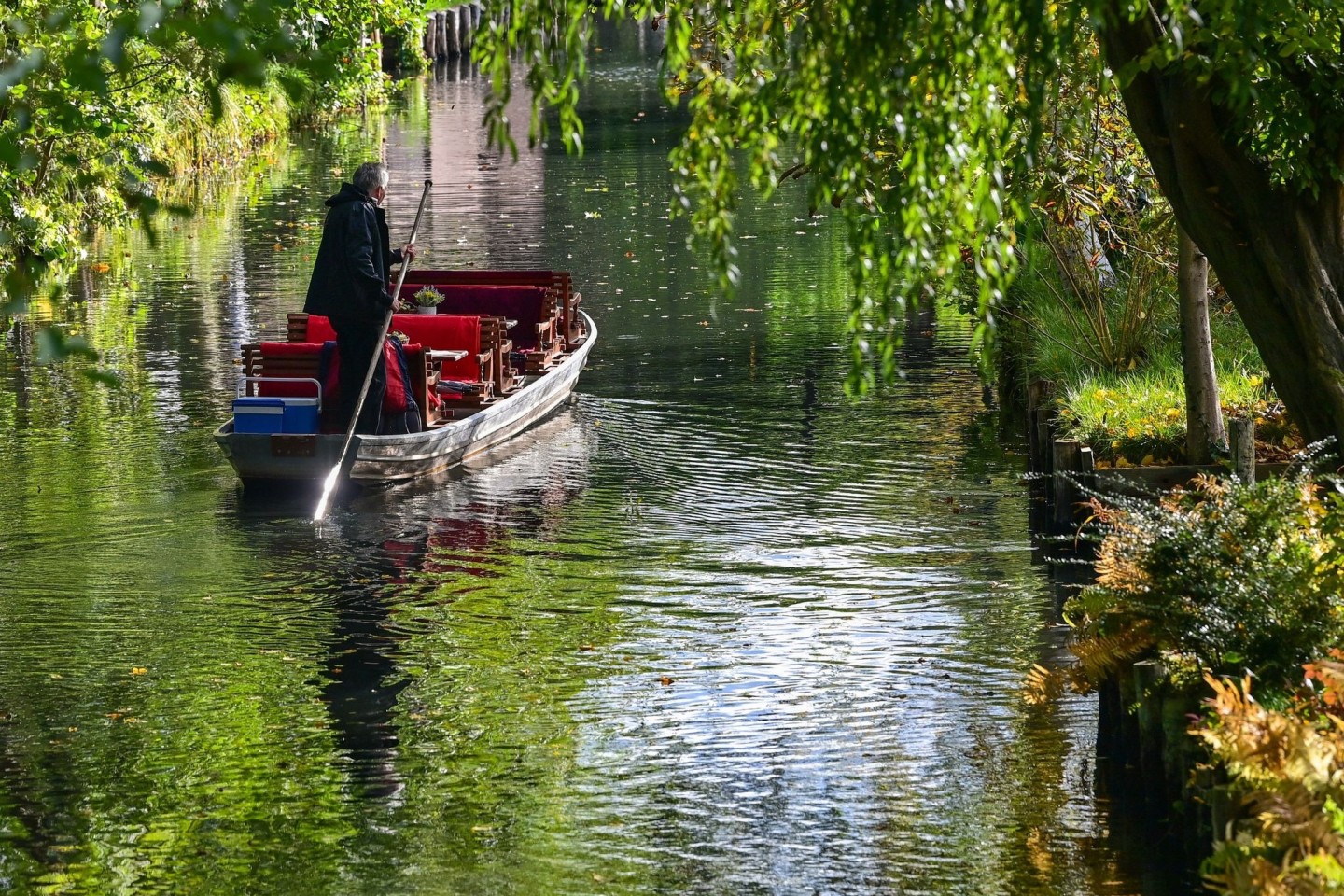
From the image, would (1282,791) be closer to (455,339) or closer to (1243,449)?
(1243,449)

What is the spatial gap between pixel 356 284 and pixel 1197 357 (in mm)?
5806

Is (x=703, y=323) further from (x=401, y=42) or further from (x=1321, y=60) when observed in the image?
(x=401, y=42)

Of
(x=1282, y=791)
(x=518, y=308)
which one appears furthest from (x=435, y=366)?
(x=1282, y=791)

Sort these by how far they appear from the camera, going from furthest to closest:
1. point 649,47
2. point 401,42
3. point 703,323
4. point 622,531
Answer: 1. point 649,47
2. point 401,42
3. point 703,323
4. point 622,531

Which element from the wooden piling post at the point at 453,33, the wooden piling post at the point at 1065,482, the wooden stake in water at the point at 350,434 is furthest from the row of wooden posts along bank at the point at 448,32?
the wooden piling post at the point at 1065,482

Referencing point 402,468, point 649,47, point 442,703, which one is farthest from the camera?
point 649,47

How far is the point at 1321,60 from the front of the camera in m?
7.91

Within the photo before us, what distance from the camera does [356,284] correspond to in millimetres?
13320

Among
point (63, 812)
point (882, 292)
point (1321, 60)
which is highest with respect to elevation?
point (1321, 60)

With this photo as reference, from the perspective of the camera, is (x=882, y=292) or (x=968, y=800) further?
(x=968, y=800)

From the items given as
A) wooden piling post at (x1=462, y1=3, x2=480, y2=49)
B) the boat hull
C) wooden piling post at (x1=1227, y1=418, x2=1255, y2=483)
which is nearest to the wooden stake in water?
the boat hull

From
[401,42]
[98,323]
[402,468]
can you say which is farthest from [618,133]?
[402,468]

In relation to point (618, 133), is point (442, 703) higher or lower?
lower

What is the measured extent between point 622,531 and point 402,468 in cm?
203
